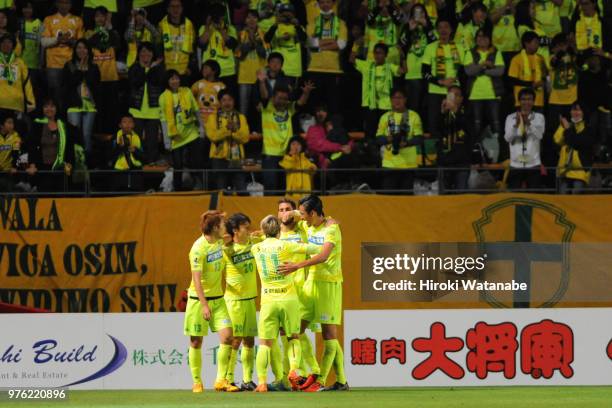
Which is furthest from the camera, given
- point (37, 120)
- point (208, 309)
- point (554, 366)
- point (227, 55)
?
point (227, 55)

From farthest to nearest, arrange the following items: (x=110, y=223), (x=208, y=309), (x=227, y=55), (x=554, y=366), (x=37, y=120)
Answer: (x=227, y=55) → (x=37, y=120) → (x=110, y=223) → (x=554, y=366) → (x=208, y=309)

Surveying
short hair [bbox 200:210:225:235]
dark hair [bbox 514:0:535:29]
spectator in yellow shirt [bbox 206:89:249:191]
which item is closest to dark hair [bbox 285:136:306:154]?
spectator in yellow shirt [bbox 206:89:249:191]

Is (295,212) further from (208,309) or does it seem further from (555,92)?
(555,92)

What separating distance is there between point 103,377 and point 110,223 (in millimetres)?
2500

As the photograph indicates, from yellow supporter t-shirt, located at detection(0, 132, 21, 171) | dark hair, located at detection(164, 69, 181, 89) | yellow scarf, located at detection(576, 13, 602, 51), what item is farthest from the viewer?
yellow scarf, located at detection(576, 13, 602, 51)

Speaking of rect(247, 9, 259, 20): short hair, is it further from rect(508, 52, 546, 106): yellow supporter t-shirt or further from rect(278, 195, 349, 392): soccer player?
rect(278, 195, 349, 392): soccer player

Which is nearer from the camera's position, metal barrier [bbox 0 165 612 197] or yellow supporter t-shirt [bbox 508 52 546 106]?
metal barrier [bbox 0 165 612 197]

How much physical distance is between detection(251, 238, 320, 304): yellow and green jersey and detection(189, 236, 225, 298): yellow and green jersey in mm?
545

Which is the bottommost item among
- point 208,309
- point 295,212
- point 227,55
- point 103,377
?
point 103,377


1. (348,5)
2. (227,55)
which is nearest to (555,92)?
(348,5)

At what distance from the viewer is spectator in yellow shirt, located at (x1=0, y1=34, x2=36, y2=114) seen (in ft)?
62.8

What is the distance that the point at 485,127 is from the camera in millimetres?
19453

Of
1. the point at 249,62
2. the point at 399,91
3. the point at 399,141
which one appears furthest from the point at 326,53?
the point at 399,141

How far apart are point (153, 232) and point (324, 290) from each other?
3908 millimetres
